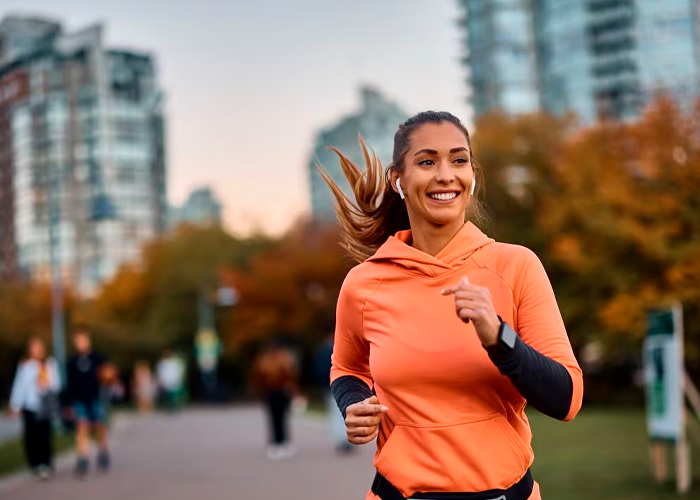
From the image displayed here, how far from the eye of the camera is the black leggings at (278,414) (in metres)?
18.3

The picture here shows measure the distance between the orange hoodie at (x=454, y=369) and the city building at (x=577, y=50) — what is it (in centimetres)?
10044

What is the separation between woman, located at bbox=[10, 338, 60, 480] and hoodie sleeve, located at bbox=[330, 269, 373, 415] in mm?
12866

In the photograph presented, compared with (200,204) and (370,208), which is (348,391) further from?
(200,204)

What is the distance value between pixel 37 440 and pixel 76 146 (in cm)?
12133

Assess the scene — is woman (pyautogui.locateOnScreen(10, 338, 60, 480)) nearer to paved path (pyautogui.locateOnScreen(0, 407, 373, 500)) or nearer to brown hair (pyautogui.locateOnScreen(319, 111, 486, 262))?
paved path (pyautogui.locateOnScreen(0, 407, 373, 500))

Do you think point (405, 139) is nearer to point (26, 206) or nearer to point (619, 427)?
point (619, 427)

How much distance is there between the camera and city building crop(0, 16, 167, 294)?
119 m

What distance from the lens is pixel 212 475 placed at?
14.9 m

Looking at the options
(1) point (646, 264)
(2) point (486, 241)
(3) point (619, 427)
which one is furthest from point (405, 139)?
(1) point (646, 264)

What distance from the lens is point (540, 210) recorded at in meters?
44.7

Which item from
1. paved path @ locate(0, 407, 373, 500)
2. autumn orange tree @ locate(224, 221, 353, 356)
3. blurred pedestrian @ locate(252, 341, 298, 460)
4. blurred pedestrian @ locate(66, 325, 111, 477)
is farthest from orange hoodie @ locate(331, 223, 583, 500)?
autumn orange tree @ locate(224, 221, 353, 356)

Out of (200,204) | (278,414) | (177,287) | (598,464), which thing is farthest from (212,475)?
(200,204)

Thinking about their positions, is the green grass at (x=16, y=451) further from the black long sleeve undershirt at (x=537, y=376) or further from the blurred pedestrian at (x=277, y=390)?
the black long sleeve undershirt at (x=537, y=376)

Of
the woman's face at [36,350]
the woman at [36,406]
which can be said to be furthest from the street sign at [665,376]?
the woman's face at [36,350]
